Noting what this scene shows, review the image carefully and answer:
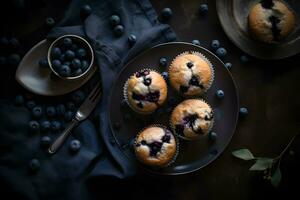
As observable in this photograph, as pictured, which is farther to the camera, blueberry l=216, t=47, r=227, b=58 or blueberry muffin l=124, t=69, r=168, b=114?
blueberry l=216, t=47, r=227, b=58

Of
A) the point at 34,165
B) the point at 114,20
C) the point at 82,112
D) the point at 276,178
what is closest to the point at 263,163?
the point at 276,178

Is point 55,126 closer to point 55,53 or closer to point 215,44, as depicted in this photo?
point 55,53

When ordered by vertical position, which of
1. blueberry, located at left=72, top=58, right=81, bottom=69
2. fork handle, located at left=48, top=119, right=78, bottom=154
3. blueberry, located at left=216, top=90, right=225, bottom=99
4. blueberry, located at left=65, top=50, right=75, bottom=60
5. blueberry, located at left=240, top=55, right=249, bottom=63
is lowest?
blueberry, located at left=216, top=90, right=225, bottom=99

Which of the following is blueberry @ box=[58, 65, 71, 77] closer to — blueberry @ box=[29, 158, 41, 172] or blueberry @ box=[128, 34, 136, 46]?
blueberry @ box=[128, 34, 136, 46]

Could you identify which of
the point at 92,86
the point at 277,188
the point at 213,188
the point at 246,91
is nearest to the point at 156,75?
the point at 92,86

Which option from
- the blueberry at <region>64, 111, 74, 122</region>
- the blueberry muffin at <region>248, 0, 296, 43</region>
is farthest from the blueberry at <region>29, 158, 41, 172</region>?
the blueberry muffin at <region>248, 0, 296, 43</region>

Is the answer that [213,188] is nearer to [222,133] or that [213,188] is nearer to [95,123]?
[222,133]

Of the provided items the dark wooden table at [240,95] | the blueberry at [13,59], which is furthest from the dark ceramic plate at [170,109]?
the blueberry at [13,59]
